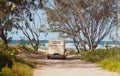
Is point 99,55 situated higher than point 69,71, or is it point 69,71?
point 99,55

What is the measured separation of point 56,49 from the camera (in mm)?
36688

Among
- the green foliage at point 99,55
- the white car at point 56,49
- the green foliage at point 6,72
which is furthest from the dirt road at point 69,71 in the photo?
the white car at point 56,49

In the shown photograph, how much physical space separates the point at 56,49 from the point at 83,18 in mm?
6456

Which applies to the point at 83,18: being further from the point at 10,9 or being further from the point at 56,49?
the point at 10,9

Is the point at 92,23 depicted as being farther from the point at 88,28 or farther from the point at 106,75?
the point at 106,75

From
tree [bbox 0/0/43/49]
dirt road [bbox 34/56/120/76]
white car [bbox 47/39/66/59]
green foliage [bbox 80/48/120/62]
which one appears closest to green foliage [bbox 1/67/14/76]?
dirt road [bbox 34/56/120/76]

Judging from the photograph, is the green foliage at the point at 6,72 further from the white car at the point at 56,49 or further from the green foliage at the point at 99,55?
the white car at the point at 56,49

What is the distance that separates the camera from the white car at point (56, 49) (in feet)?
118

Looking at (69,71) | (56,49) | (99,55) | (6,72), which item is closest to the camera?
(6,72)

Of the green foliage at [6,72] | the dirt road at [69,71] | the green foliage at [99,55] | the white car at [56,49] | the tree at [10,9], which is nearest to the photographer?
the green foliage at [6,72]

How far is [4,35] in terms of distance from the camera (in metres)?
37.3

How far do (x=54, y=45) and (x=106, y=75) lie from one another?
17438 millimetres

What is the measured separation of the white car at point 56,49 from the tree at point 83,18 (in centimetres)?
476

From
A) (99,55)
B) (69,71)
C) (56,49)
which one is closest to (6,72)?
(69,71)
